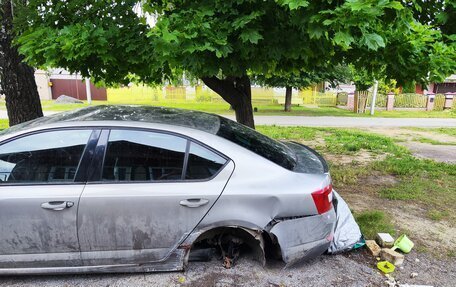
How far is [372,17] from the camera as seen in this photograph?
2648 mm

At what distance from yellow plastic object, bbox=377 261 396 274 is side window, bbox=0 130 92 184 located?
2.89 metres

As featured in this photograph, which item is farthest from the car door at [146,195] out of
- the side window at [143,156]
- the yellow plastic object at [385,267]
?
the yellow plastic object at [385,267]

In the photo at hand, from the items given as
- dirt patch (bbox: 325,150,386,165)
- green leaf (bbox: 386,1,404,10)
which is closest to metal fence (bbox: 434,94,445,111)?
dirt patch (bbox: 325,150,386,165)

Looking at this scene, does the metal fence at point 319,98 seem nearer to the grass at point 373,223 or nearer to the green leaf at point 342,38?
the grass at point 373,223

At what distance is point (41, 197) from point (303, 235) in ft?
7.11

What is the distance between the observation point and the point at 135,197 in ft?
8.77

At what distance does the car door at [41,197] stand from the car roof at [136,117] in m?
0.21

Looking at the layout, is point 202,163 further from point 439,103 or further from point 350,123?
point 439,103

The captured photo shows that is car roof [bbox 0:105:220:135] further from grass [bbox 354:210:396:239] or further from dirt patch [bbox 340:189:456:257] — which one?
dirt patch [bbox 340:189:456:257]

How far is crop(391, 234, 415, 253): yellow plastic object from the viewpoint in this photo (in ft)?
11.2

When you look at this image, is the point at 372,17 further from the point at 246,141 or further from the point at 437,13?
the point at 437,13

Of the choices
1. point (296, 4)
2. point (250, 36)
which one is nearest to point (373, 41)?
point (296, 4)

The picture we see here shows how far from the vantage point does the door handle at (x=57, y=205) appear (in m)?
2.63

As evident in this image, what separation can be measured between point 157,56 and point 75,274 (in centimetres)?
224
